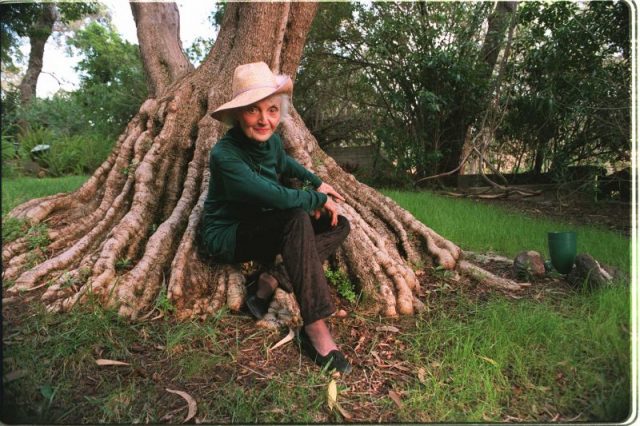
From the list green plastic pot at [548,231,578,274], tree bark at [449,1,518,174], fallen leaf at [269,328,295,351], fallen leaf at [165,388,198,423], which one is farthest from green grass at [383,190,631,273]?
fallen leaf at [165,388,198,423]

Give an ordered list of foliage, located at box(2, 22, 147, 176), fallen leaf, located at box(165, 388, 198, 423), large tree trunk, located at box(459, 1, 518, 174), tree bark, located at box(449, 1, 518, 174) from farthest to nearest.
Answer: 1. tree bark, located at box(449, 1, 518, 174)
2. large tree trunk, located at box(459, 1, 518, 174)
3. foliage, located at box(2, 22, 147, 176)
4. fallen leaf, located at box(165, 388, 198, 423)

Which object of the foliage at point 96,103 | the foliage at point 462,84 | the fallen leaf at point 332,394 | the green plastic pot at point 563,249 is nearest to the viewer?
the fallen leaf at point 332,394

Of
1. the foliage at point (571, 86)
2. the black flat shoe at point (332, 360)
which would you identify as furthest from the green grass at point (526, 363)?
the foliage at point (571, 86)

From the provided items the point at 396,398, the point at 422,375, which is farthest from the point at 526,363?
the point at 396,398

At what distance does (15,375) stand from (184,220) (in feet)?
4.68

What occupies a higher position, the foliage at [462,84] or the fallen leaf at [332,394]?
the foliage at [462,84]

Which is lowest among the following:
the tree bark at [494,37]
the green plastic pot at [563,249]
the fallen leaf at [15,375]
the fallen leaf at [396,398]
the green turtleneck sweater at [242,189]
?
the fallen leaf at [396,398]

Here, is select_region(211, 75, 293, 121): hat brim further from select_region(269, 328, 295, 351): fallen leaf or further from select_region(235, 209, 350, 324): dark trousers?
select_region(269, 328, 295, 351): fallen leaf

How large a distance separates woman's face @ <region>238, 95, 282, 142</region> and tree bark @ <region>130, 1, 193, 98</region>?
8.83 feet

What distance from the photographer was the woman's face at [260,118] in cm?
234

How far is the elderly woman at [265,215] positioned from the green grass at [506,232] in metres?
2.13

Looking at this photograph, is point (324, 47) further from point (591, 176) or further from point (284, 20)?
point (591, 176)

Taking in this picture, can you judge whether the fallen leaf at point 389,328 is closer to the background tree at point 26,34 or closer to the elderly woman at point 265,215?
the elderly woman at point 265,215

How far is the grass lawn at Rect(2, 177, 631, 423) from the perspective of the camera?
6.07 ft
